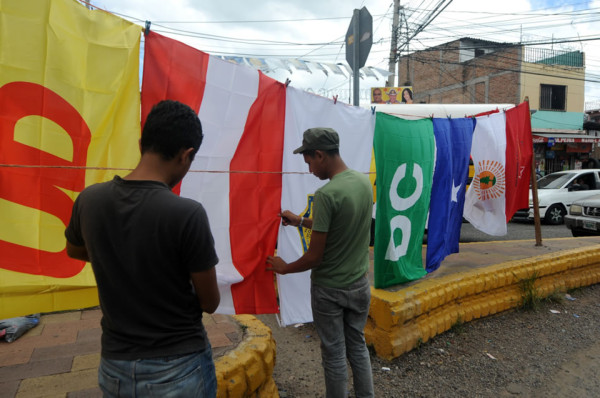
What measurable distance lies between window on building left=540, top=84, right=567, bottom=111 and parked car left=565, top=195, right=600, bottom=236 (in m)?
16.5

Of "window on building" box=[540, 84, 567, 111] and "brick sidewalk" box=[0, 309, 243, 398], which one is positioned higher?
"window on building" box=[540, 84, 567, 111]

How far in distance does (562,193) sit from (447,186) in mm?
9333

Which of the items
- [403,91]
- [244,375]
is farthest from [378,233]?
[403,91]

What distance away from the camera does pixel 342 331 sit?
243 cm

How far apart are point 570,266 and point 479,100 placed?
74.6ft

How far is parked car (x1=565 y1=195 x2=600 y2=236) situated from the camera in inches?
342

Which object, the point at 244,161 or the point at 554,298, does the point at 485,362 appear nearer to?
the point at 554,298

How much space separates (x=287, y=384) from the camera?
312cm

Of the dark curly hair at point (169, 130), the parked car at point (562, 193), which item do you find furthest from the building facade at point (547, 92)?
the dark curly hair at point (169, 130)

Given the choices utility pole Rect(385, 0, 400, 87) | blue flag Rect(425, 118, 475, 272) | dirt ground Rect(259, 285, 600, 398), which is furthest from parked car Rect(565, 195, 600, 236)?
utility pole Rect(385, 0, 400, 87)

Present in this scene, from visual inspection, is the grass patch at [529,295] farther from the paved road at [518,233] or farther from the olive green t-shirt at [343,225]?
the paved road at [518,233]

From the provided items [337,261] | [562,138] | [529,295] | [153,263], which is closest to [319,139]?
[337,261]

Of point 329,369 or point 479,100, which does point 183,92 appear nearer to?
point 329,369

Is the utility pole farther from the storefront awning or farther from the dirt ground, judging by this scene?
the dirt ground
